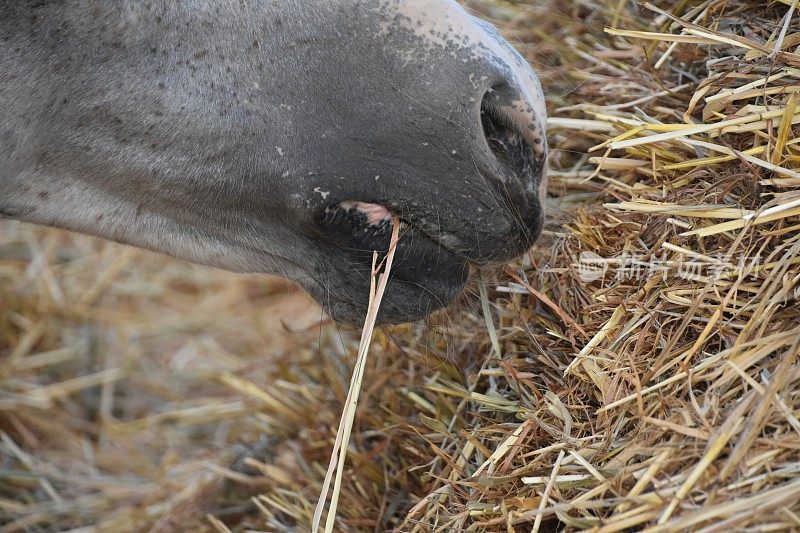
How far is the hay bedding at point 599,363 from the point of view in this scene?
130 centimetres

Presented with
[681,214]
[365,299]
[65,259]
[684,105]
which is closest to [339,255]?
[365,299]

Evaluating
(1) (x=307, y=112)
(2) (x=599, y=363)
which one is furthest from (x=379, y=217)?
(2) (x=599, y=363)

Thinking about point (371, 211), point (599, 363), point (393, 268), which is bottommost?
point (599, 363)

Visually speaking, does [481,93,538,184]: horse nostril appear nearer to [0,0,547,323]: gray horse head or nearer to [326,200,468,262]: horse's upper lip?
[0,0,547,323]: gray horse head

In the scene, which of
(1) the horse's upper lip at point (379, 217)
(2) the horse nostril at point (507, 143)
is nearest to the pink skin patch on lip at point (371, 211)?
(1) the horse's upper lip at point (379, 217)

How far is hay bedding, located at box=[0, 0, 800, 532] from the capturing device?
51.1 inches

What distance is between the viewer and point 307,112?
4.89 feet

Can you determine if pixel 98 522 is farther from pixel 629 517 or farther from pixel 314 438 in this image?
pixel 629 517

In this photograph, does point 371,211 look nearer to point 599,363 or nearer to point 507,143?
point 507,143

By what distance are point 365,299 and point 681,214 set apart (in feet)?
1.83

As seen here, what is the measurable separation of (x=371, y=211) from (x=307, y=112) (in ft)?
0.64

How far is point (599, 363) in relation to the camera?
1.53m

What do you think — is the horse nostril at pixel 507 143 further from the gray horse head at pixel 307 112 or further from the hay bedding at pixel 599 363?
the hay bedding at pixel 599 363

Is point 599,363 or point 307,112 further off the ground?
point 307,112
